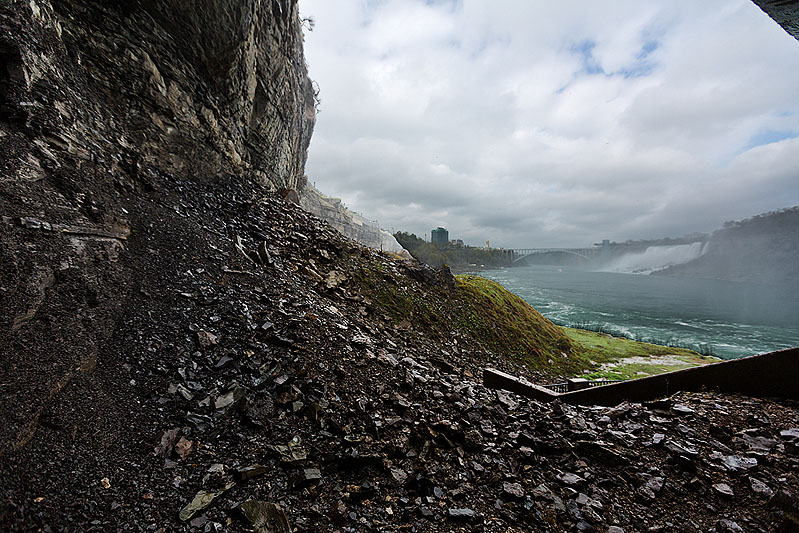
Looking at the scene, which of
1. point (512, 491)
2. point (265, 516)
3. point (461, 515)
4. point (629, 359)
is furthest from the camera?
point (629, 359)

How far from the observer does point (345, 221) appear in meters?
69.4

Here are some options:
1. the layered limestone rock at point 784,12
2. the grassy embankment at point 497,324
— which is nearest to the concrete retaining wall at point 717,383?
the layered limestone rock at point 784,12

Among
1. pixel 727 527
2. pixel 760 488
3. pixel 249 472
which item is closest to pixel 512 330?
pixel 760 488

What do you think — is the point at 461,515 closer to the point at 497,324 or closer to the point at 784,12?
the point at 784,12

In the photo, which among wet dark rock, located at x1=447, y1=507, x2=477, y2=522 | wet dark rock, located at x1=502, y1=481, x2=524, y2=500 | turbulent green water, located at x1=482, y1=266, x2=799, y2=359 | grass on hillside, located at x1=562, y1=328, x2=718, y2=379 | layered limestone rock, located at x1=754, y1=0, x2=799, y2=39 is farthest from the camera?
turbulent green water, located at x1=482, y1=266, x2=799, y2=359

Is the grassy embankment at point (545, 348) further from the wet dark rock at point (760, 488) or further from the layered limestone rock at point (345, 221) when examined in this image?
the layered limestone rock at point (345, 221)

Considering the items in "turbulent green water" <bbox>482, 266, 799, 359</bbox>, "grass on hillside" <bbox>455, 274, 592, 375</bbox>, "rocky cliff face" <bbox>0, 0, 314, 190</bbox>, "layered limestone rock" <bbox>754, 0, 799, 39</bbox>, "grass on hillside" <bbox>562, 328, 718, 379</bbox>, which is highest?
"rocky cliff face" <bbox>0, 0, 314, 190</bbox>

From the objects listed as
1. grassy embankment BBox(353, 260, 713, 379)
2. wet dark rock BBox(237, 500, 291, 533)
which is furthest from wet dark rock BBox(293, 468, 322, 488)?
grassy embankment BBox(353, 260, 713, 379)

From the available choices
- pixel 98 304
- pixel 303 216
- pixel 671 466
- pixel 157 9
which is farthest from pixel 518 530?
pixel 157 9

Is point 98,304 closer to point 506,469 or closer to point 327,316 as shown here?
point 327,316

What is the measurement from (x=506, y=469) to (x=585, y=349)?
1847 cm

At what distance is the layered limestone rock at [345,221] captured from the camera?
203 feet

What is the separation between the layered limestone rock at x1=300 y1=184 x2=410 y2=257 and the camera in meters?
61.9

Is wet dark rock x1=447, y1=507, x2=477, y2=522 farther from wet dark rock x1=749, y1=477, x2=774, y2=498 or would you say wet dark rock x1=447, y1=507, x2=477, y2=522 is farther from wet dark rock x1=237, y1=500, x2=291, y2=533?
wet dark rock x1=749, y1=477, x2=774, y2=498
